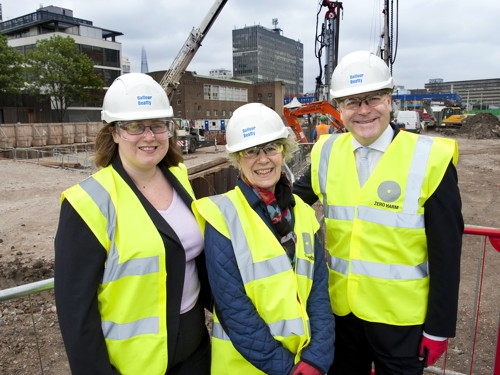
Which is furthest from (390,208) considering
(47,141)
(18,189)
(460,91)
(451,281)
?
(460,91)

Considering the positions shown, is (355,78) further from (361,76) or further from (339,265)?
(339,265)

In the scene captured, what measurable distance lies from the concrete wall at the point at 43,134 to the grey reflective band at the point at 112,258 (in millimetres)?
24229

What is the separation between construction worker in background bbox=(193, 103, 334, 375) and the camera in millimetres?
2039

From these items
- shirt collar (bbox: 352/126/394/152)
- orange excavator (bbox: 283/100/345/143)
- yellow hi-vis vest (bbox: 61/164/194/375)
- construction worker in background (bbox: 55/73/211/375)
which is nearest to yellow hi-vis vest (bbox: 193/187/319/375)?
construction worker in background (bbox: 55/73/211/375)

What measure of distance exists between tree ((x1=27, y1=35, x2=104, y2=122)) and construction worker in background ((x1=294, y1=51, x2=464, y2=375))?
52.1 metres

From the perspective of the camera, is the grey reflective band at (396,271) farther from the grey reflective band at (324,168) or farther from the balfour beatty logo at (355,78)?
the balfour beatty logo at (355,78)

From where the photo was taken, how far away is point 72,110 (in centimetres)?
5762

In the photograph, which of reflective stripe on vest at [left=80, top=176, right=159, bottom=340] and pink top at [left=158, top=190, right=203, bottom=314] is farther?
→ pink top at [left=158, top=190, right=203, bottom=314]

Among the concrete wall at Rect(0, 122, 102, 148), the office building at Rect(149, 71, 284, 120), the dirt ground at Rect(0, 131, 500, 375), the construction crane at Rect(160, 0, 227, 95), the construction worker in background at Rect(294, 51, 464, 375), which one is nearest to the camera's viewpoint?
the construction worker in background at Rect(294, 51, 464, 375)

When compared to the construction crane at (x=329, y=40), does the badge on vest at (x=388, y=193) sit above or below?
below

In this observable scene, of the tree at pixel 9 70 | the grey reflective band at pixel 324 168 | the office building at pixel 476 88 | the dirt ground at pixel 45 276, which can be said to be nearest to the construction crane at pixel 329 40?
the dirt ground at pixel 45 276

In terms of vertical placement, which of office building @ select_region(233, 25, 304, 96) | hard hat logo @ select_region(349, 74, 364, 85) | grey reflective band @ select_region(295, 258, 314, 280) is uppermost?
office building @ select_region(233, 25, 304, 96)

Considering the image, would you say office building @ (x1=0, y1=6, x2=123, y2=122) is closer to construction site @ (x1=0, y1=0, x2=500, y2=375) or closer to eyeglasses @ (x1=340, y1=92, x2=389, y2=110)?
construction site @ (x1=0, y1=0, x2=500, y2=375)

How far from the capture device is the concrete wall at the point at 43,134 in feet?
88.4
